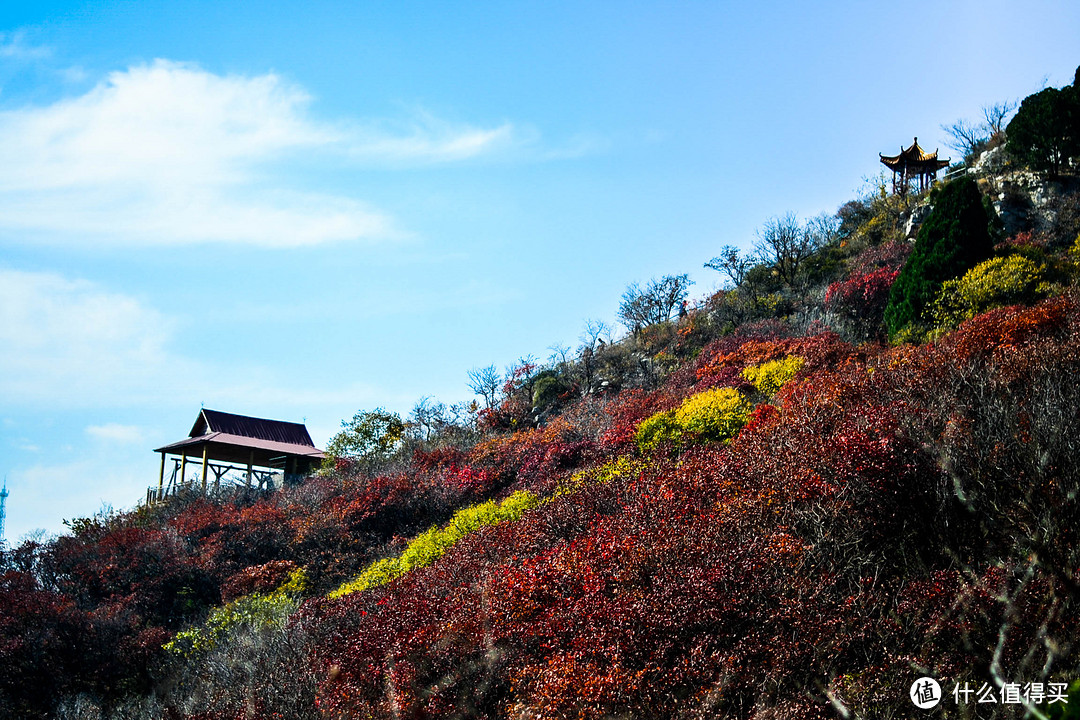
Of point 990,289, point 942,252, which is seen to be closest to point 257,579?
point 990,289

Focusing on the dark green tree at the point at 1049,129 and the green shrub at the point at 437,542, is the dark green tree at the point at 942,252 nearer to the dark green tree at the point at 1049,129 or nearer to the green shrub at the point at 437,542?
the dark green tree at the point at 1049,129

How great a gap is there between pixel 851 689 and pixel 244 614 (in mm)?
9072

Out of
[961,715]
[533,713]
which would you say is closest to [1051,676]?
[961,715]

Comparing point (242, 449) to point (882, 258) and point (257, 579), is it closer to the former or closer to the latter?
point (257, 579)

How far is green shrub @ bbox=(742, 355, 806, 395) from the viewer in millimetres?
12656

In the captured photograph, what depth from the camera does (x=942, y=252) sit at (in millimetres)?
14773

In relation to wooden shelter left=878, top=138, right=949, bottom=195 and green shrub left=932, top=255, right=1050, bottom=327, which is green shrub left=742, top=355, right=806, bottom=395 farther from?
wooden shelter left=878, top=138, right=949, bottom=195

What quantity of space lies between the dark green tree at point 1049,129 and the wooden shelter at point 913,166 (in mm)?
5764

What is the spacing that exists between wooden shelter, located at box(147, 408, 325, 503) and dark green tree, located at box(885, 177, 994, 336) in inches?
679

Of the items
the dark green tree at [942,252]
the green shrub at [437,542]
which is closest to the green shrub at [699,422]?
the green shrub at [437,542]

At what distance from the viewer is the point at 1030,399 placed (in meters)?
7.05

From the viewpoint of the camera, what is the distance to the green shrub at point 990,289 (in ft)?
41.1

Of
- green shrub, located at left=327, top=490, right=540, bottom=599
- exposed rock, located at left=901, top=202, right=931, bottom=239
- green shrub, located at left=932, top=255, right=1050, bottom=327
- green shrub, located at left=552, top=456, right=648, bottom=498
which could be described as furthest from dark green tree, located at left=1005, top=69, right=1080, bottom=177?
green shrub, located at left=327, top=490, right=540, bottom=599

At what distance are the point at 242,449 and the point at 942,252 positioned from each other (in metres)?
21.5
